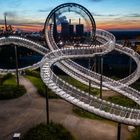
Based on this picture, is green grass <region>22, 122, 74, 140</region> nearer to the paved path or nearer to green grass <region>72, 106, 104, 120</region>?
the paved path

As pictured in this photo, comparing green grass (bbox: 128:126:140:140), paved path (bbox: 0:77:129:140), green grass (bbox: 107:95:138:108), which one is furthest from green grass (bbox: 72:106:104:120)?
green grass (bbox: 107:95:138:108)

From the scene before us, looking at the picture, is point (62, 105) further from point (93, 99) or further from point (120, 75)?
point (120, 75)

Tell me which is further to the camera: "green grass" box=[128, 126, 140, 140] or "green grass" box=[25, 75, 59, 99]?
"green grass" box=[25, 75, 59, 99]

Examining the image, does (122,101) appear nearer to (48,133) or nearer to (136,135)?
(136,135)

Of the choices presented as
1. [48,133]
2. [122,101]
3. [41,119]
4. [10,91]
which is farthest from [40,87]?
[48,133]

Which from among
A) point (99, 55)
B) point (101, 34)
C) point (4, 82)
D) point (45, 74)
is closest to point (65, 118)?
point (45, 74)

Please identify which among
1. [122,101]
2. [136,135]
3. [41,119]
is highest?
[136,135]
